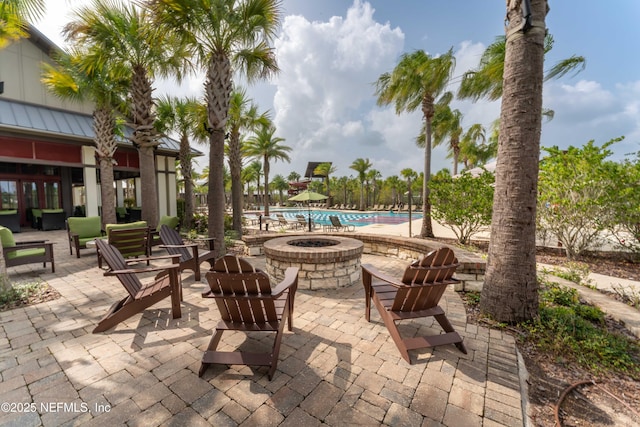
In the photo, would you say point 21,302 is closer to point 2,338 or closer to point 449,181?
point 2,338

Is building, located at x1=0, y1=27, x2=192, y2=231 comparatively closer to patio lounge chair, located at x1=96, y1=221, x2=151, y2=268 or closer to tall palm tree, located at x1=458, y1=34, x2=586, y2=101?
patio lounge chair, located at x1=96, y1=221, x2=151, y2=268

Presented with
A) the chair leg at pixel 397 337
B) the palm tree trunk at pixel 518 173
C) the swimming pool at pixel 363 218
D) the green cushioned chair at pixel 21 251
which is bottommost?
the swimming pool at pixel 363 218

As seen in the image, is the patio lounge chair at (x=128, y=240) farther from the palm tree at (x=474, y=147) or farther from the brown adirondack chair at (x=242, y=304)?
the palm tree at (x=474, y=147)

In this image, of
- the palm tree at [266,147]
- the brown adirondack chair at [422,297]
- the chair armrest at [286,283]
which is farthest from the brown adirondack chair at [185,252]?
the palm tree at [266,147]

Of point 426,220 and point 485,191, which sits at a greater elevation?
point 485,191

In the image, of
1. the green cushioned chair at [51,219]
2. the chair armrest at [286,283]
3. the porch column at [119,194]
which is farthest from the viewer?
the porch column at [119,194]

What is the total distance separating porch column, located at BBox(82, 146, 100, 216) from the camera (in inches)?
481

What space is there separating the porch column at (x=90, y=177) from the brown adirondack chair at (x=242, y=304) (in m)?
14.0

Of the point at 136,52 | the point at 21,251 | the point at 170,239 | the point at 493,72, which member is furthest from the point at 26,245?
the point at 493,72

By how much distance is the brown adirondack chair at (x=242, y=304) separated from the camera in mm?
2199

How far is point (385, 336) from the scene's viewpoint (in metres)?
2.93

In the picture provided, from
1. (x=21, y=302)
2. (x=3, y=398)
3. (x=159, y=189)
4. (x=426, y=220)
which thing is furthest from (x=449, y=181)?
(x=159, y=189)

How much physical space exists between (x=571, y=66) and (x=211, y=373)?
34.2ft

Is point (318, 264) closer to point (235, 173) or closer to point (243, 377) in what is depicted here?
Result: point (243, 377)
